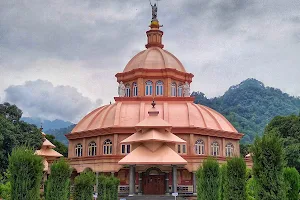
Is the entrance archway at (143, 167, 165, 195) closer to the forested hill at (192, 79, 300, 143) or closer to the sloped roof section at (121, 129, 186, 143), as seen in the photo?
the sloped roof section at (121, 129, 186, 143)

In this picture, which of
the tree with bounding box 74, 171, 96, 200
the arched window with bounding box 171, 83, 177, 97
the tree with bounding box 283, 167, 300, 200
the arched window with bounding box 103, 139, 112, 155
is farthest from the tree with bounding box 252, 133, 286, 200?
the arched window with bounding box 171, 83, 177, 97

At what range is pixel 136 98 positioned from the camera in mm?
41219

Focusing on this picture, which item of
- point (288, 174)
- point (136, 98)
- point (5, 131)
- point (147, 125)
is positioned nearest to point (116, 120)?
point (136, 98)

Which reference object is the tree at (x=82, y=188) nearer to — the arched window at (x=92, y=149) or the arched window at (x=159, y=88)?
the arched window at (x=92, y=149)

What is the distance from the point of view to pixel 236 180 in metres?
18.4

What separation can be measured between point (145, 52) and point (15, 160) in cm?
3179

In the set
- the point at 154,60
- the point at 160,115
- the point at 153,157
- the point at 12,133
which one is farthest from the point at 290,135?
the point at 12,133

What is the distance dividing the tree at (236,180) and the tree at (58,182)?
709cm

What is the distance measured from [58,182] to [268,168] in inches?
357

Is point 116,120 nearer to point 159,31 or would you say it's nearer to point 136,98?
point 136,98

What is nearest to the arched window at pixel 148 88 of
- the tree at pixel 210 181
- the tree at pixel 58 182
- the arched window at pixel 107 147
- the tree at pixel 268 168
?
the arched window at pixel 107 147

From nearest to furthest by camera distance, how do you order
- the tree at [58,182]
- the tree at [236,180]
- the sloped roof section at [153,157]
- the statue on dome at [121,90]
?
the tree at [236,180], the tree at [58,182], the sloped roof section at [153,157], the statue on dome at [121,90]

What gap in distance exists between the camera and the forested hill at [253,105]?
113 m

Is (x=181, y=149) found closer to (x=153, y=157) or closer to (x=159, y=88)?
(x=153, y=157)
